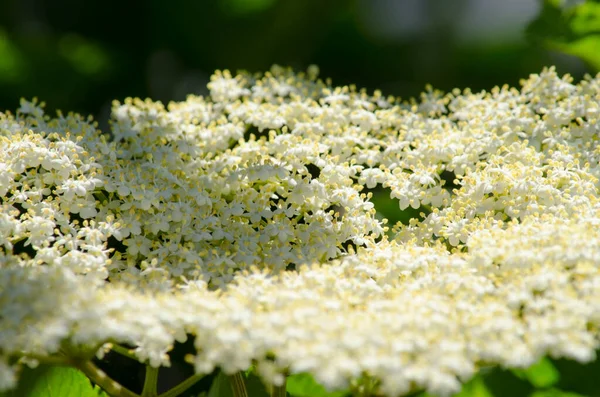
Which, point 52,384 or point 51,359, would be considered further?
point 52,384

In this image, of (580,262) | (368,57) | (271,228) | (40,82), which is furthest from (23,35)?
(580,262)

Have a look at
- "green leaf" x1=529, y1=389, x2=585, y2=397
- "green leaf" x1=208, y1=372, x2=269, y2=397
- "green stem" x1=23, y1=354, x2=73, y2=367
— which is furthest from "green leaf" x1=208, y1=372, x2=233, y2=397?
"green leaf" x1=529, y1=389, x2=585, y2=397

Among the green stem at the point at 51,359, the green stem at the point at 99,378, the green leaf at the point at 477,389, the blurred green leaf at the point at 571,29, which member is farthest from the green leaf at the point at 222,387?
the blurred green leaf at the point at 571,29

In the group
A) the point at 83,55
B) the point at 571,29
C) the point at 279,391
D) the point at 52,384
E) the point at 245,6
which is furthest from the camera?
the point at 245,6

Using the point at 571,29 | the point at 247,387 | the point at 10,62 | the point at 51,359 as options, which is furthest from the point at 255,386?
the point at 10,62

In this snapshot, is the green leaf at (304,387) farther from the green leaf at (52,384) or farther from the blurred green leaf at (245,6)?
the blurred green leaf at (245,6)

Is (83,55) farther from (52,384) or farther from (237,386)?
(237,386)

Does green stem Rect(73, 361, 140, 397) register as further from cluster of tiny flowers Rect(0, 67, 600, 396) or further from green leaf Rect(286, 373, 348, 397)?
green leaf Rect(286, 373, 348, 397)
